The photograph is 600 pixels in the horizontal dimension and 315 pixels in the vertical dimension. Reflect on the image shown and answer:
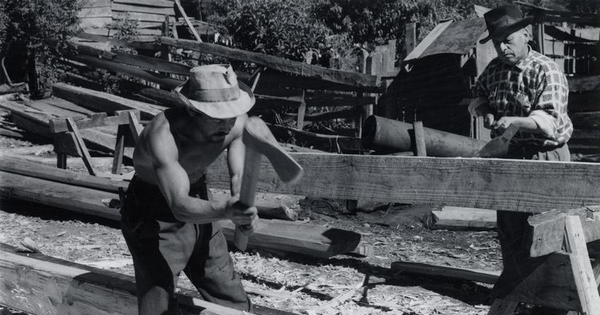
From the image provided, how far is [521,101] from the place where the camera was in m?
4.42

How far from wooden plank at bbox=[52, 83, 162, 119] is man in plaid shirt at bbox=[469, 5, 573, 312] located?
9005 millimetres

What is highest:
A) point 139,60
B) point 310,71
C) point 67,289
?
point 139,60

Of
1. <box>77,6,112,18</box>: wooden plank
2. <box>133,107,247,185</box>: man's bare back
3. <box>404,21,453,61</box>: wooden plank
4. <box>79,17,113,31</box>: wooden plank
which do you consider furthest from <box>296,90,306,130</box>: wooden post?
<box>133,107,247,185</box>: man's bare back

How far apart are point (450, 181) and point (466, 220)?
384 cm

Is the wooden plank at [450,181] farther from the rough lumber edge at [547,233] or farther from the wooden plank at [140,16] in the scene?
the wooden plank at [140,16]

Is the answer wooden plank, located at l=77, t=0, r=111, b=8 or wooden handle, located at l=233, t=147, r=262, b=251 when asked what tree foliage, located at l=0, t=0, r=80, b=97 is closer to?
Result: wooden plank, located at l=77, t=0, r=111, b=8

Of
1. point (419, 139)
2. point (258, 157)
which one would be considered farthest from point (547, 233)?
point (419, 139)

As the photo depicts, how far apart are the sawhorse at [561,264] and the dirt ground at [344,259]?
227cm

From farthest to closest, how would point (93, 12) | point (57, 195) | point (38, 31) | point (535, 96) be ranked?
1. point (93, 12)
2. point (38, 31)
3. point (57, 195)
4. point (535, 96)

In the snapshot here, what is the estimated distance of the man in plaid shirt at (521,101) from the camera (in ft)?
13.9

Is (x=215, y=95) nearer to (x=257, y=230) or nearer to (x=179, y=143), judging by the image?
(x=179, y=143)

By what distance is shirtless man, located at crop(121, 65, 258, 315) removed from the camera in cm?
308

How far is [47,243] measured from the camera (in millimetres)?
7281

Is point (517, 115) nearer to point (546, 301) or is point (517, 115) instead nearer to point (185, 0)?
point (546, 301)
